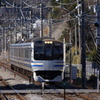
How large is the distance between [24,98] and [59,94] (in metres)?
2.17

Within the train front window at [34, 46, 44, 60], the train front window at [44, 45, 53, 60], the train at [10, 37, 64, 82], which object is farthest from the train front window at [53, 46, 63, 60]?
the train front window at [34, 46, 44, 60]

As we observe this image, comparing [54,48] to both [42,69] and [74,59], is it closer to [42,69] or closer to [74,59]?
[42,69]

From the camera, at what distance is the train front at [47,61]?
58.2 feet

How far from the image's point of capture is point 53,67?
703 inches

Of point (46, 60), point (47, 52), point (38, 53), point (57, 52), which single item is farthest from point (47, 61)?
point (57, 52)

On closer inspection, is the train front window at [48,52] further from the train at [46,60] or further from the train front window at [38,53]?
the train front window at [38,53]

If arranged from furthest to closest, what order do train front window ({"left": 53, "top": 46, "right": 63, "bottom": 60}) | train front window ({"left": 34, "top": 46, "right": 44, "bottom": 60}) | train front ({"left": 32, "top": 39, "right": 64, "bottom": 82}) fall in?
train front window ({"left": 53, "top": 46, "right": 63, "bottom": 60}) → train front window ({"left": 34, "top": 46, "right": 44, "bottom": 60}) → train front ({"left": 32, "top": 39, "right": 64, "bottom": 82})

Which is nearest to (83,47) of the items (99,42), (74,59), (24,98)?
(99,42)

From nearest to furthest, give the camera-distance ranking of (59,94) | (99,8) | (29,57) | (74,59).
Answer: (59,94)
(99,8)
(29,57)
(74,59)

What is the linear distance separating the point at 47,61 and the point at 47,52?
0.53m

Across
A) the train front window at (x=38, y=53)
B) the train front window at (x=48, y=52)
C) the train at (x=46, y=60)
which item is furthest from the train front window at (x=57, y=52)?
the train front window at (x=38, y=53)

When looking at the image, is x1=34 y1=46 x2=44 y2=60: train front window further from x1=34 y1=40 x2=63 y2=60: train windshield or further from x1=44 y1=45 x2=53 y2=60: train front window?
x1=44 y1=45 x2=53 y2=60: train front window

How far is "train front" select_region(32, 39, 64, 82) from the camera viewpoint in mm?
17750

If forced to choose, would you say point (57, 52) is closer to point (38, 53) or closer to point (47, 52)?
point (47, 52)
